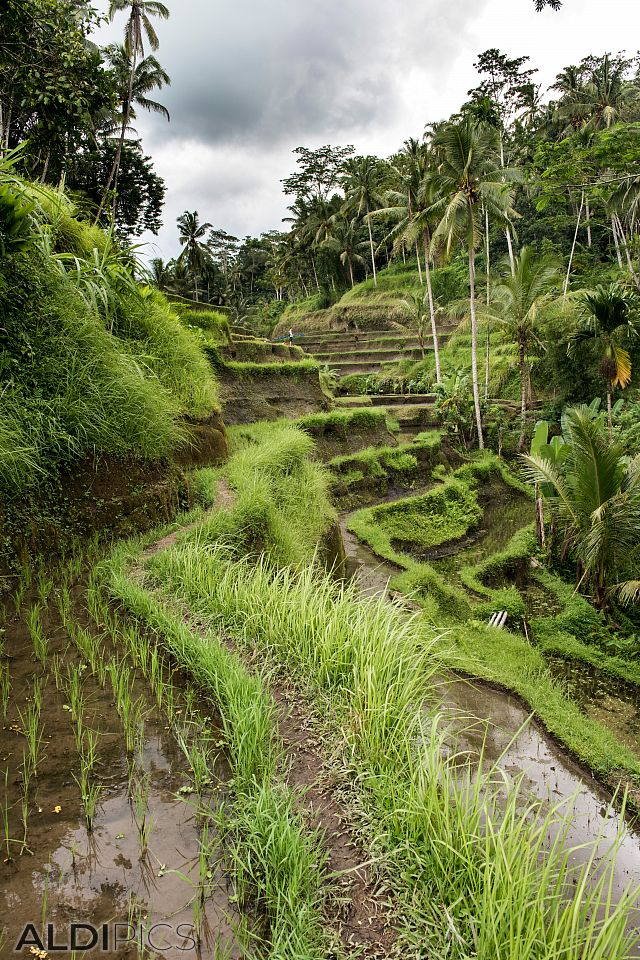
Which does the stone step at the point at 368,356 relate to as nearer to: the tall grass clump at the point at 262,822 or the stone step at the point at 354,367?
the stone step at the point at 354,367

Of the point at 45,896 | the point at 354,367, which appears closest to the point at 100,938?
the point at 45,896

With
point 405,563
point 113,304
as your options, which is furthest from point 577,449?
point 113,304

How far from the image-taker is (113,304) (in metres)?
5.41

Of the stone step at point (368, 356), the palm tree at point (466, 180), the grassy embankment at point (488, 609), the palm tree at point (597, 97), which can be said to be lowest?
the grassy embankment at point (488, 609)

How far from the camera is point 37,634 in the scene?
3.21m

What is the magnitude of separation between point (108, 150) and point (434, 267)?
21.4 metres

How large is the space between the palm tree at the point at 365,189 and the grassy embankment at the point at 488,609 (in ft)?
82.7

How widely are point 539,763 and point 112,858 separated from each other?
4.02 metres

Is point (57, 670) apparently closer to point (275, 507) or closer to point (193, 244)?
point (275, 507)

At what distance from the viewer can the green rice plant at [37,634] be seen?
3.10 meters

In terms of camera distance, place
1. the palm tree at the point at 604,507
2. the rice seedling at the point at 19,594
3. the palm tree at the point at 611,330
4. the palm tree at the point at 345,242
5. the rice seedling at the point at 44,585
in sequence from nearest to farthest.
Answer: the rice seedling at the point at 19,594, the rice seedling at the point at 44,585, the palm tree at the point at 604,507, the palm tree at the point at 611,330, the palm tree at the point at 345,242

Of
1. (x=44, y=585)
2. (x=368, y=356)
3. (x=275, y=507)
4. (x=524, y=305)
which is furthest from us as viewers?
(x=368, y=356)

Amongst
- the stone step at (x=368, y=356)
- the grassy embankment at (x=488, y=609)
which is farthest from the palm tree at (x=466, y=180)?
the stone step at (x=368, y=356)

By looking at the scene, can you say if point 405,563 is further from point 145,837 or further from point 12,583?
point 145,837
